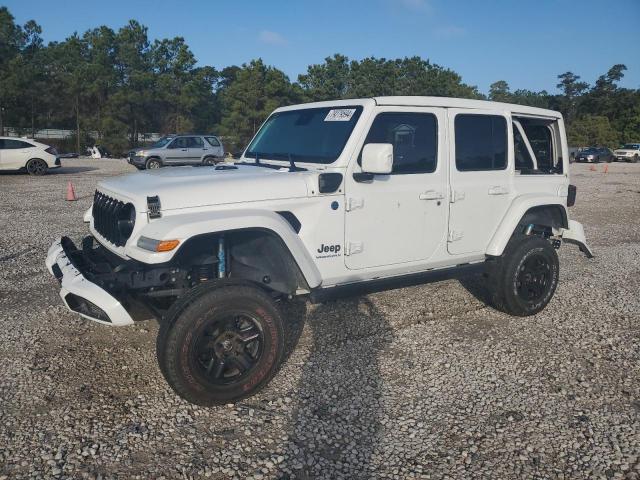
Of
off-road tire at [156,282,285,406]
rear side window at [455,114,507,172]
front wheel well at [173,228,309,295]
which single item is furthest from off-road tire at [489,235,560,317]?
off-road tire at [156,282,285,406]

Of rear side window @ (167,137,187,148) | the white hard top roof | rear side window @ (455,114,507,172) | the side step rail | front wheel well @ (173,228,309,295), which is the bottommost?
the side step rail

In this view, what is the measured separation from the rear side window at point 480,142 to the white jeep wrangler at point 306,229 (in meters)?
0.01

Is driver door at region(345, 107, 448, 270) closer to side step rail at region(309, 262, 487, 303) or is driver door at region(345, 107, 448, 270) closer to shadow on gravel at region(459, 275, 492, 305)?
side step rail at region(309, 262, 487, 303)

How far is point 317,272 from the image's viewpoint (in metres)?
3.73

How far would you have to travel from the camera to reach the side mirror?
362cm

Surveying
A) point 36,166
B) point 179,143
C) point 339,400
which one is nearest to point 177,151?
point 179,143

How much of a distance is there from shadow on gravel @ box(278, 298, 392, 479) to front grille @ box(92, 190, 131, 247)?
5.58 feet

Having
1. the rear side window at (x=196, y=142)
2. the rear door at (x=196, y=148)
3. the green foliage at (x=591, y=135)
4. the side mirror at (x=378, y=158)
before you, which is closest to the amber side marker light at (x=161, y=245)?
the side mirror at (x=378, y=158)

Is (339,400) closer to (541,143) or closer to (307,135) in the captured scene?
(307,135)

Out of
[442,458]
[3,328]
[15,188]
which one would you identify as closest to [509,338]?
[442,458]

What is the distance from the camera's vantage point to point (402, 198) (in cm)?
414

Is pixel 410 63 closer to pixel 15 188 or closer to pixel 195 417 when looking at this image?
pixel 15 188

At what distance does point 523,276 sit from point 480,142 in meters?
1.39

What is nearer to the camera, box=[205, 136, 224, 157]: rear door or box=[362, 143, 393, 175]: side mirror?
box=[362, 143, 393, 175]: side mirror
